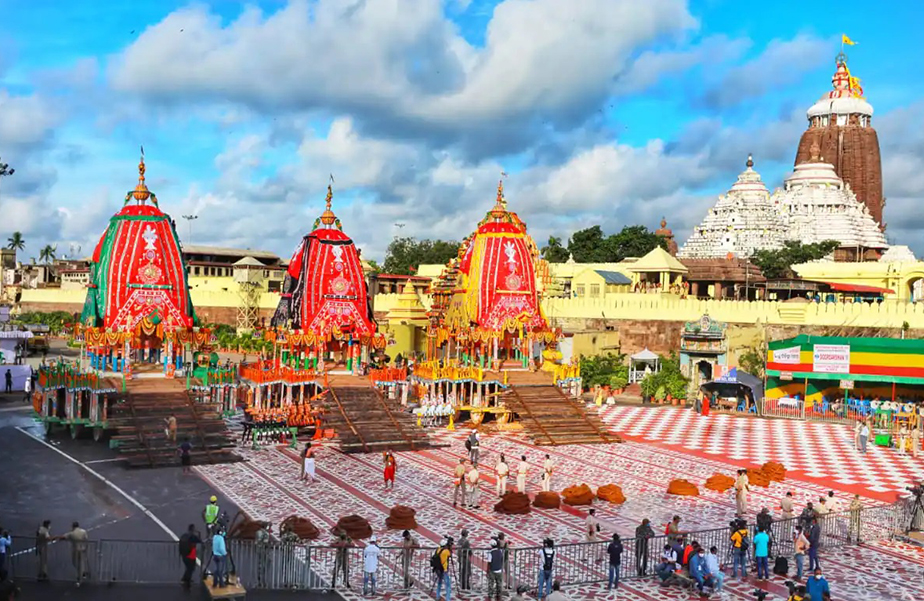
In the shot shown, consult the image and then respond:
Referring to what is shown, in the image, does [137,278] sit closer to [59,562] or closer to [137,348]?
[137,348]

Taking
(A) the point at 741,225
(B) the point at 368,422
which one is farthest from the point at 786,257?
(B) the point at 368,422

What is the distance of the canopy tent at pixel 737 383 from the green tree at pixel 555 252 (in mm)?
42349

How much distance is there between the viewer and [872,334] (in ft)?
139

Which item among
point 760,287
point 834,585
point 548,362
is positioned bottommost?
point 834,585

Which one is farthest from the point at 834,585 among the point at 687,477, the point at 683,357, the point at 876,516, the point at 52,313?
the point at 52,313

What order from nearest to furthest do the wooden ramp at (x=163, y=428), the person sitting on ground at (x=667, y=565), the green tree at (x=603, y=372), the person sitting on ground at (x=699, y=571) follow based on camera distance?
the person sitting on ground at (x=699, y=571), the person sitting on ground at (x=667, y=565), the wooden ramp at (x=163, y=428), the green tree at (x=603, y=372)

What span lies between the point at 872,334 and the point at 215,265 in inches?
2490

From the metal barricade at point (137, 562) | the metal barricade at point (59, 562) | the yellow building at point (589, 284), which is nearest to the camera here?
the metal barricade at point (59, 562)

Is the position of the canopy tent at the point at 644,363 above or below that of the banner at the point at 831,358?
below

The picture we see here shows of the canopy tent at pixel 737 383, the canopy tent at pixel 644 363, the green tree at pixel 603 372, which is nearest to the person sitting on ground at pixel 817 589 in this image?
the canopy tent at pixel 737 383

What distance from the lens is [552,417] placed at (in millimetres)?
30000

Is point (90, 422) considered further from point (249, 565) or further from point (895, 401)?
point (895, 401)

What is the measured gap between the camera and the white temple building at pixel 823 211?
70812 mm

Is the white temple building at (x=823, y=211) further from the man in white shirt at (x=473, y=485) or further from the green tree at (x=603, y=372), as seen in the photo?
the man in white shirt at (x=473, y=485)
